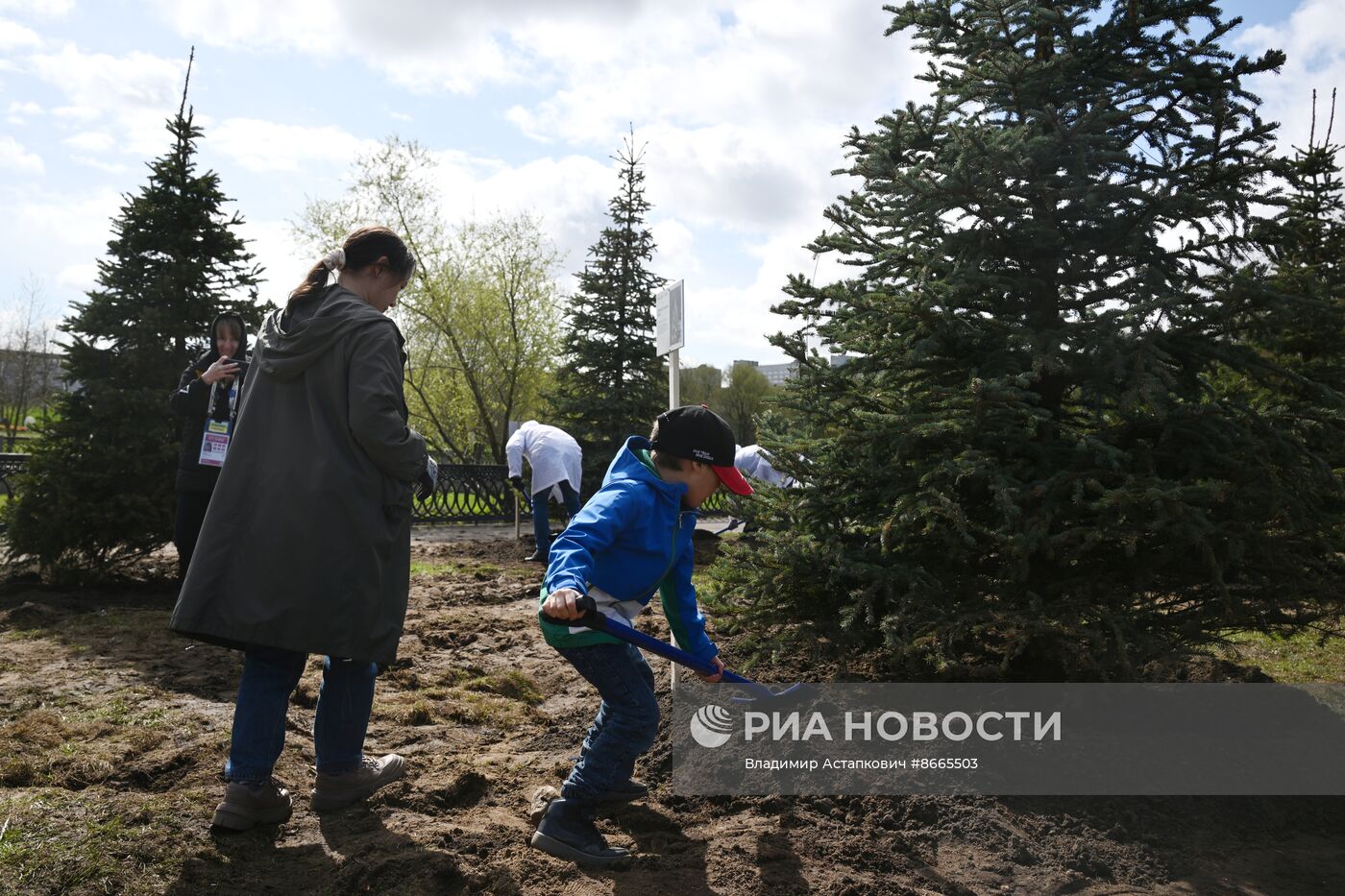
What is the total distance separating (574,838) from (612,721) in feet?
1.30

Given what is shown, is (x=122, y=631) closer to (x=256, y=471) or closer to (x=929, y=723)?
(x=256, y=471)

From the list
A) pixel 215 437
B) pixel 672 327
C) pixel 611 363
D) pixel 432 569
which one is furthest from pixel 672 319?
pixel 611 363

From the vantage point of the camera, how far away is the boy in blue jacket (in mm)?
3133

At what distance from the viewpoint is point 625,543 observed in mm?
3293

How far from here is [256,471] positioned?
10.5ft

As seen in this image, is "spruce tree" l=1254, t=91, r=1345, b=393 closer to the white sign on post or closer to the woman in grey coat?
the white sign on post

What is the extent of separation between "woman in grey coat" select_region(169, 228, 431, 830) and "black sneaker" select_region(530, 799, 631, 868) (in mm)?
788

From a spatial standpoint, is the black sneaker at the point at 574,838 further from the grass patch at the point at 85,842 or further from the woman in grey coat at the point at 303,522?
the grass patch at the point at 85,842

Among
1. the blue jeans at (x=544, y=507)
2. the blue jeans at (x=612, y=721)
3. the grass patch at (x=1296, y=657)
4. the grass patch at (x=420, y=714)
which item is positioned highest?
the blue jeans at (x=544, y=507)

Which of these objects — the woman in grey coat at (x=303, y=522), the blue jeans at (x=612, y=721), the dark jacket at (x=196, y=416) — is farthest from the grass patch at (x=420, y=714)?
the dark jacket at (x=196, y=416)

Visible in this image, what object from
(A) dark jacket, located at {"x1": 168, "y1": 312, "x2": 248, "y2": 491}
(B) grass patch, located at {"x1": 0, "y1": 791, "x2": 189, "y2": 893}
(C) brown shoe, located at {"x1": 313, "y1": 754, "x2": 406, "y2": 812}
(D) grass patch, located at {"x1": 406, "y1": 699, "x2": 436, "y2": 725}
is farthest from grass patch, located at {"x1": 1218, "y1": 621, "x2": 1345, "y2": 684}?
(A) dark jacket, located at {"x1": 168, "y1": 312, "x2": 248, "y2": 491}

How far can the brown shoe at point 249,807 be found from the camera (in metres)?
3.16

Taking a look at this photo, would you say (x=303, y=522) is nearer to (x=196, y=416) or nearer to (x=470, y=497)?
(x=196, y=416)

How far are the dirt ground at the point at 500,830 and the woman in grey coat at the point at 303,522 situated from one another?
0.32 meters
